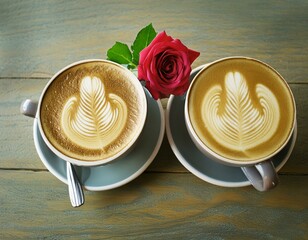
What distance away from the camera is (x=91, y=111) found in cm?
61


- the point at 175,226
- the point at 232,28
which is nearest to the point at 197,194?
the point at 175,226

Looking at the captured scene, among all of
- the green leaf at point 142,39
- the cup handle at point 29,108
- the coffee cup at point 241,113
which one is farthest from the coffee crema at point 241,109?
the cup handle at point 29,108

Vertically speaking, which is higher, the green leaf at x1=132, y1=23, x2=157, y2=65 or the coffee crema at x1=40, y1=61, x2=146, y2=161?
the green leaf at x1=132, y1=23, x2=157, y2=65

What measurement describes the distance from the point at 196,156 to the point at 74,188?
21 centimetres

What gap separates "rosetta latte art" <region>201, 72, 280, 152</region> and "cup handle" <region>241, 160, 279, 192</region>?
3 cm

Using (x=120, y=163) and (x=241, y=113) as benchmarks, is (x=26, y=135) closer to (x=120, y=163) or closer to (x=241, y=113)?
(x=120, y=163)

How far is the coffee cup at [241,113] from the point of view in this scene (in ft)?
1.91

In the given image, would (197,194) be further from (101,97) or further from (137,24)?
(137,24)

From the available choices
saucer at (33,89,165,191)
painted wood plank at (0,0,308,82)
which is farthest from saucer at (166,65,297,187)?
painted wood plank at (0,0,308,82)

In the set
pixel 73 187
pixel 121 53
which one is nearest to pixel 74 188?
pixel 73 187

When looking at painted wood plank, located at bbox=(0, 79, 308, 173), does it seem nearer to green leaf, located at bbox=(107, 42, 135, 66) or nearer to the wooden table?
the wooden table

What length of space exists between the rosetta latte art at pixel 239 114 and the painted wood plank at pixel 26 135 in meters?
0.12

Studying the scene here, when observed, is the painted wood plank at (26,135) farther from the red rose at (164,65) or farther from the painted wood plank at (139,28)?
the red rose at (164,65)

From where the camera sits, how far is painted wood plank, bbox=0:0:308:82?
740 millimetres
